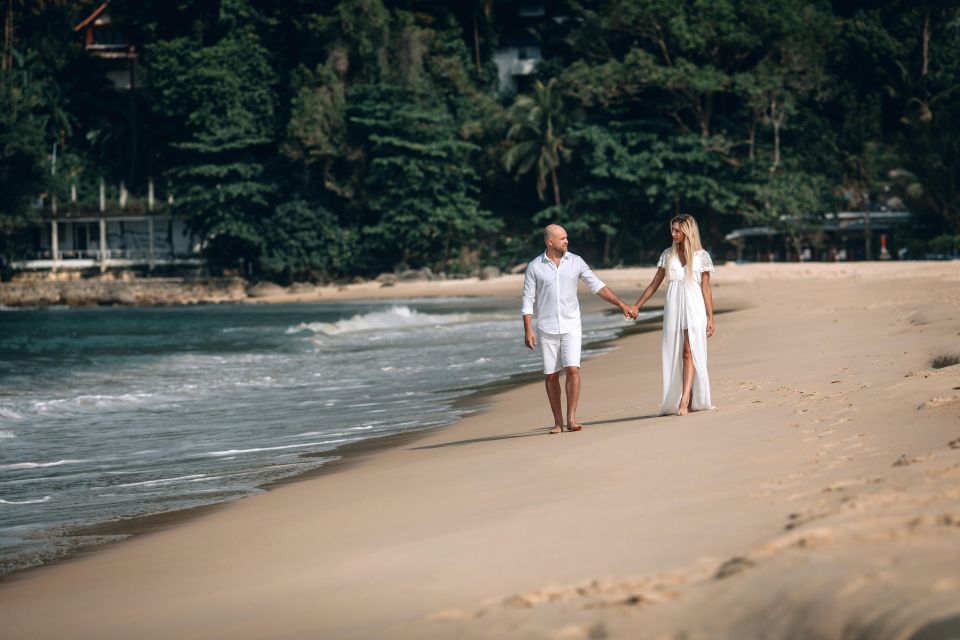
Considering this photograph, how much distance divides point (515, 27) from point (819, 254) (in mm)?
20872

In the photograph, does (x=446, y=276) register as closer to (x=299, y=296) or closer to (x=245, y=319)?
(x=299, y=296)

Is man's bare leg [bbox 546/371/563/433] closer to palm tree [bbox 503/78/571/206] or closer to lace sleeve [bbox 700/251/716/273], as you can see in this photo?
lace sleeve [bbox 700/251/716/273]

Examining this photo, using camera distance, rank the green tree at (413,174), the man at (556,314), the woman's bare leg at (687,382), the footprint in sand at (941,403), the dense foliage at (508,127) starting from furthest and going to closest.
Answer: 1. the green tree at (413,174)
2. the dense foliage at (508,127)
3. the man at (556,314)
4. the woman's bare leg at (687,382)
5. the footprint in sand at (941,403)

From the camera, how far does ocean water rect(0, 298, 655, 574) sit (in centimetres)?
768

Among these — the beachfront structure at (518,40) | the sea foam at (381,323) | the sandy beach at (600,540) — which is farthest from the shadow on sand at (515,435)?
the beachfront structure at (518,40)

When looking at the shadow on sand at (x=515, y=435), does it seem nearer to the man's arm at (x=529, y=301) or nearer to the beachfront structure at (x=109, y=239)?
the man's arm at (x=529, y=301)

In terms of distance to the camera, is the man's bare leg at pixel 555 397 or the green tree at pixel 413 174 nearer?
the man's bare leg at pixel 555 397

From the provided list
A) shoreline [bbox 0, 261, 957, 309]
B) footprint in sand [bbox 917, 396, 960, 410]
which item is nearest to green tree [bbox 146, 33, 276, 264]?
shoreline [bbox 0, 261, 957, 309]

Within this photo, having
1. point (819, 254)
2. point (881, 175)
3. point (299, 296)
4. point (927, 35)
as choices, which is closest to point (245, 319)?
point (299, 296)

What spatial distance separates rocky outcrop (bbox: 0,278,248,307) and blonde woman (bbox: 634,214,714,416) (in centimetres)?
4424

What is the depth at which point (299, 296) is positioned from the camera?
48.3 metres

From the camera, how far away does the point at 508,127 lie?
5062 cm

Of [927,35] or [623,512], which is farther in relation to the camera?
[927,35]

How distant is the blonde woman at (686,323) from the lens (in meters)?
8.16
